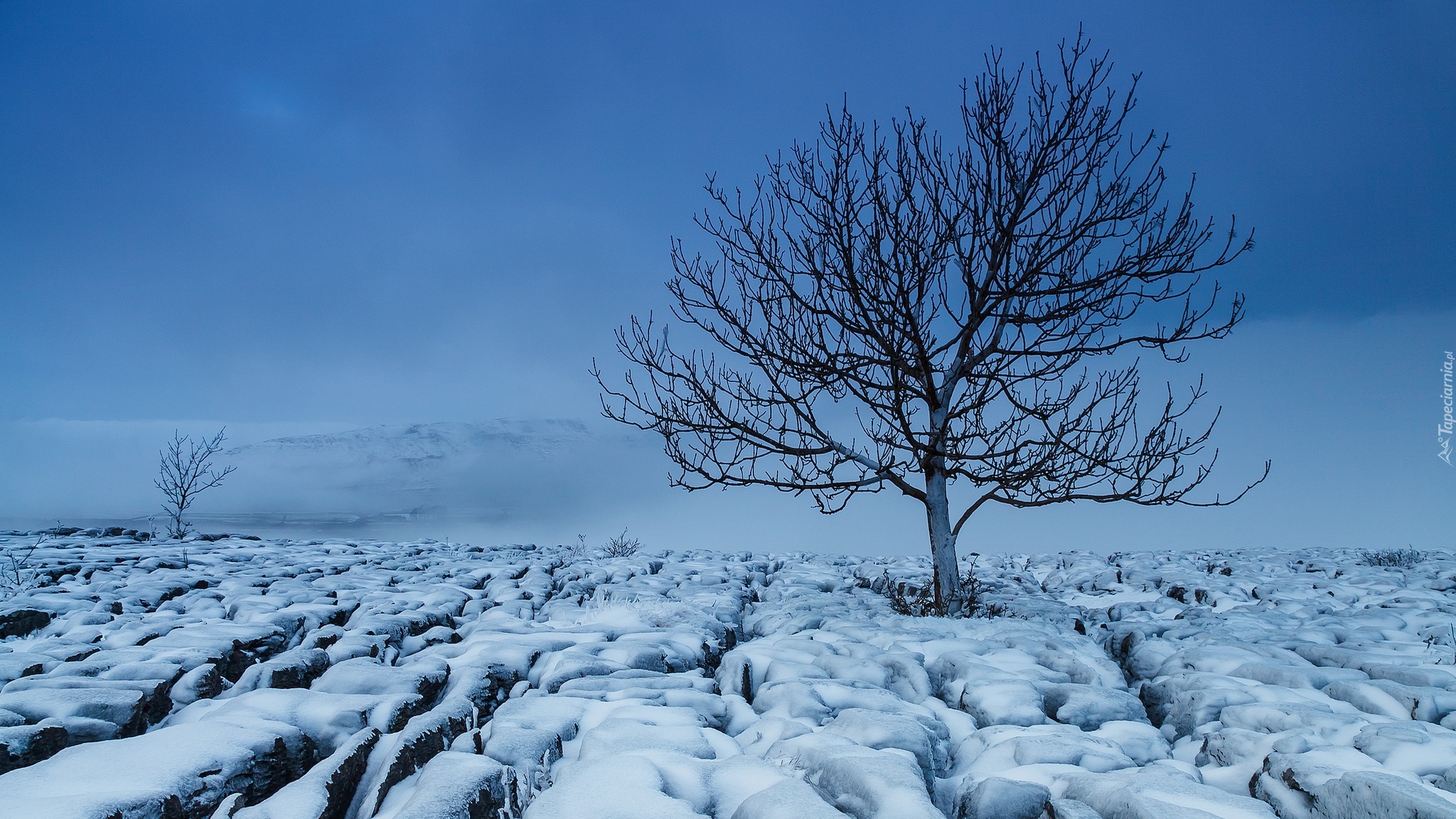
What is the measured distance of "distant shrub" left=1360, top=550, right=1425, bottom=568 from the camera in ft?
29.3

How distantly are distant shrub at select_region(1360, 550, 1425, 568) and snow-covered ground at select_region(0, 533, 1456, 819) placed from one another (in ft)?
15.1

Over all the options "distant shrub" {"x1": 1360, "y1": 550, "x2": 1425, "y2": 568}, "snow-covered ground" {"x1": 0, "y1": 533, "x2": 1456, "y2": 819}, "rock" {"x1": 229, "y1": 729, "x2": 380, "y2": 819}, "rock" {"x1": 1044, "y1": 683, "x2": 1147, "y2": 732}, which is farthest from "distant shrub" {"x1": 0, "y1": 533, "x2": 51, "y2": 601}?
"distant shrub" {"x1": 1360, "y1": 550, "x2": 1425, "y2": 568}

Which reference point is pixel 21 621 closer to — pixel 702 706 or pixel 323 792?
pixel 323 792

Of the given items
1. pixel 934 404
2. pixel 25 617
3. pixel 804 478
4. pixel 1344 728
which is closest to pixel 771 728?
pixel 1344 728

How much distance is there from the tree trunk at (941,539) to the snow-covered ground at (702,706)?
445mm

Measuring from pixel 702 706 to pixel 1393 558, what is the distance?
11.4 metres

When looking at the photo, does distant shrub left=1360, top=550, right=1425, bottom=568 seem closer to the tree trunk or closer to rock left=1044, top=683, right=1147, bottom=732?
the tree trunk

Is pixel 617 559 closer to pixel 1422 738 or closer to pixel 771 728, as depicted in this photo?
pixel 771 728

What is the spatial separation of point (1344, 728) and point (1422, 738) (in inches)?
7.8

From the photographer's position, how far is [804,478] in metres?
5.72

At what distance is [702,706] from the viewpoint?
280 centimetres

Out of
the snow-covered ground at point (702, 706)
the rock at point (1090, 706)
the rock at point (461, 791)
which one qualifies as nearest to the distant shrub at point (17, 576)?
the snow-covered ground at point (702, 706)

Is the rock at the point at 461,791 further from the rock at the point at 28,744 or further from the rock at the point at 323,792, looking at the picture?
the rock at the point at 28,744

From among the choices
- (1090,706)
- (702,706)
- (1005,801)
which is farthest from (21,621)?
(1090,706)
